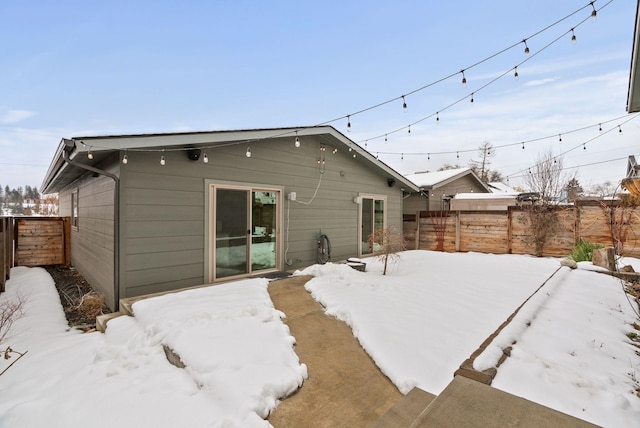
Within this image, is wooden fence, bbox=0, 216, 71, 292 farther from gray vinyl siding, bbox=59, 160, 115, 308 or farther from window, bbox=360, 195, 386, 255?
window, bbox=360, 195, 386, 255

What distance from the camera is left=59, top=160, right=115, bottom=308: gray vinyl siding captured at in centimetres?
469

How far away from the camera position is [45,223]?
884cm

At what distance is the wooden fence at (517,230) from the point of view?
7.12m

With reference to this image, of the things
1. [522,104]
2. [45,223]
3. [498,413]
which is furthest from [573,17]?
[45,223]

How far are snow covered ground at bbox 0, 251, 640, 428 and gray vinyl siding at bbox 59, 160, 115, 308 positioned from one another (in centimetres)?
83

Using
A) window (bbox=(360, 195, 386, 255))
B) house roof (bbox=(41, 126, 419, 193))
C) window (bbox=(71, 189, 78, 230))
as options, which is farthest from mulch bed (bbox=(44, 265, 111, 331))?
window (bbox=(360, 195, 386, 255))

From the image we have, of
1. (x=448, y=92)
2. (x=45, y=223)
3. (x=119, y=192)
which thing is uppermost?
(x=448, y=92)

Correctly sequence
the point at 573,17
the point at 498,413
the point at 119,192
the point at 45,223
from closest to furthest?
the point at 498,413, the point at 573,17, the point at 119,192, the point at 45,223

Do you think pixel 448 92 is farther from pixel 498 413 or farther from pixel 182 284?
pixel 182 284

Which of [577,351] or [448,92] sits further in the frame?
[448,92]

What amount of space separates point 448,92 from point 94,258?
7.65 meters

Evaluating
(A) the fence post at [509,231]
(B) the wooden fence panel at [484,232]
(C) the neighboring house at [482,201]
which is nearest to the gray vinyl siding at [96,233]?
(B) the wooden fence panel at [484,232]

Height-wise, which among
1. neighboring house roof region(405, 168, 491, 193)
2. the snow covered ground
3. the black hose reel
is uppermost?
neighboring house roof region(405, 168, 491, 193)

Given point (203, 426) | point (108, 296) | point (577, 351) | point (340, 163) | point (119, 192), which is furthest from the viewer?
point (340, 163)
